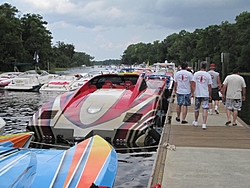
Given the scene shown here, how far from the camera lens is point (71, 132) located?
27.5ft

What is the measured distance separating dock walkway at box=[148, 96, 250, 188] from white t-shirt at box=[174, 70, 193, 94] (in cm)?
101

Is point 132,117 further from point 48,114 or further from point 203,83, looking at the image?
point 203,83

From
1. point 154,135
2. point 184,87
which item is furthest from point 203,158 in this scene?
point 184,87

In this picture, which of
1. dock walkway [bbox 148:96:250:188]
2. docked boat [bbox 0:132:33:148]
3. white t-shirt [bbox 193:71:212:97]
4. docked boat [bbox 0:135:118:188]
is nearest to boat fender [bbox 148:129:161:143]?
dock walkway [bbox 148:96:250:188]

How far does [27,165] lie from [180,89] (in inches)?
244

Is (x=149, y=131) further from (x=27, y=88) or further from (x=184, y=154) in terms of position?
(x=27, y=88)

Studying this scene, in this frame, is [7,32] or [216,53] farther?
[216,53]

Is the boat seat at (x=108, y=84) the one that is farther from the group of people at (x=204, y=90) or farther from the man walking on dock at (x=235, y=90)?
the man walking on dock at (x=235, y=90)

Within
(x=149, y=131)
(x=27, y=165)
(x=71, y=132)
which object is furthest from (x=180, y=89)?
(x=27, y=165)

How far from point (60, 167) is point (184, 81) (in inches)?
227

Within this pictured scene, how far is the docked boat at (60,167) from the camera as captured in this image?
4.28 metres

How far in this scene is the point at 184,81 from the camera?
9883 mm

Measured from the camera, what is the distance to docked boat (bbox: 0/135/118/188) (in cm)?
428

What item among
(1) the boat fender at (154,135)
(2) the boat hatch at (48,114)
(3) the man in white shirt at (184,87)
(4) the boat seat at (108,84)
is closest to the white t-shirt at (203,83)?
(3) the man in white shirt at (184,87)
